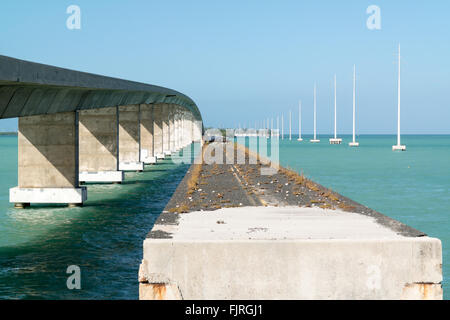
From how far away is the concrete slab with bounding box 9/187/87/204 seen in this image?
31062 millimetres

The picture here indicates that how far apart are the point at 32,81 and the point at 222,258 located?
1131cm

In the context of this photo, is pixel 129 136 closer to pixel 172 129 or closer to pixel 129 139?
pixel 129 139

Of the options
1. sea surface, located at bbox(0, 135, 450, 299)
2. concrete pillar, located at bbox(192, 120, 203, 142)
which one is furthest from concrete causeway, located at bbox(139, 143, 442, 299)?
concrete pillar, located at bbox(192, 120, 203, 142)

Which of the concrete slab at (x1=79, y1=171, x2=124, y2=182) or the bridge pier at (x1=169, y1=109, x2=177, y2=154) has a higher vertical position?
the bridge pier at (x1=169, y1=109, x2=177, y2=154)

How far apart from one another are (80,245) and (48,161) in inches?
422

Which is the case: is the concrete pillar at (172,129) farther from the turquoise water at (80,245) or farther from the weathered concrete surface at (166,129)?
the turquoise water at (80,245)

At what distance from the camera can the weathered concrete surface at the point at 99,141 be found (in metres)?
44.3

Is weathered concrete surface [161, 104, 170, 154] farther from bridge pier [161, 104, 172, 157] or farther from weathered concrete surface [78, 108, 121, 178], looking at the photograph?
weathered concrete surface [78, 108, 121, 178]

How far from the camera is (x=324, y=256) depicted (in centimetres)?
1233

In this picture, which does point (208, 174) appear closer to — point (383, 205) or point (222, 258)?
point (383, 205)

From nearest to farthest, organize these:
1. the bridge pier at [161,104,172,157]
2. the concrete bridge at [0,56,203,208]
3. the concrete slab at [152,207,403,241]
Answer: the concrete slab at [152,207,403,241] < the concrete bridge at [0,56,203,208] < the bridge pier at [161,104,172,157]

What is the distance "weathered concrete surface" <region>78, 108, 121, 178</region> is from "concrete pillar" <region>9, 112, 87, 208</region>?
12.6 meters

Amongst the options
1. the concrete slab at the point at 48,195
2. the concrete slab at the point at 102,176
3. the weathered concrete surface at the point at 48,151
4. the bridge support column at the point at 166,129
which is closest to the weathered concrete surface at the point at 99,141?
the concrete slab at the point at 102,176
